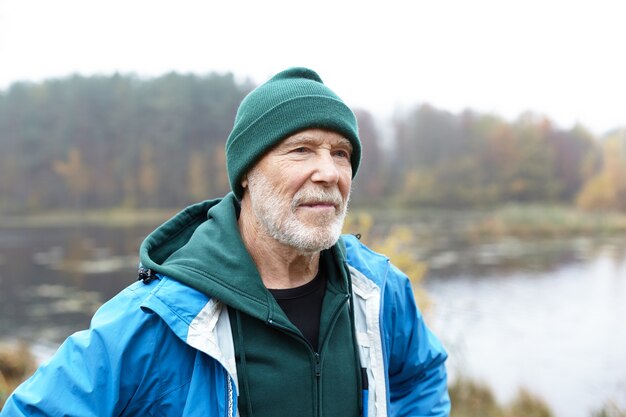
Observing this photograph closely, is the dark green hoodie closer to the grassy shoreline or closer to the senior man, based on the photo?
the senior man

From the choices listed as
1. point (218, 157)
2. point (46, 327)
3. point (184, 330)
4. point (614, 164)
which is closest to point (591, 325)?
point (46, 327)

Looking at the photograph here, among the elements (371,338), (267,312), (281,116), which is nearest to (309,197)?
(281,116)

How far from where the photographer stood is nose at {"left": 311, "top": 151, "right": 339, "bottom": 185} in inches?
70.1

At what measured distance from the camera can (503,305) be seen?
15188mm

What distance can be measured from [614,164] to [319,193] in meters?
39.4

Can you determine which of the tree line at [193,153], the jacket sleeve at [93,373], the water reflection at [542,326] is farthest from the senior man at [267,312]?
the tree line at [193,153]

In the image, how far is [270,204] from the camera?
5.98 ft

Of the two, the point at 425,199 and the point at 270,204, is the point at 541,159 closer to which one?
the point at 425,199

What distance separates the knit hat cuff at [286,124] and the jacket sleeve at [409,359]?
653 mm

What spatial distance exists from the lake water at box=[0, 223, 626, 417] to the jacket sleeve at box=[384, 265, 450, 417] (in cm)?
525

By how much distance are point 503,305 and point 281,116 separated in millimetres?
14890

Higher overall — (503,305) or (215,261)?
(215,261)

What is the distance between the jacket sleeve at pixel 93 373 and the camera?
138 centimetres

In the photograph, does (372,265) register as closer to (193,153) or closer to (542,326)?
(542,326)
